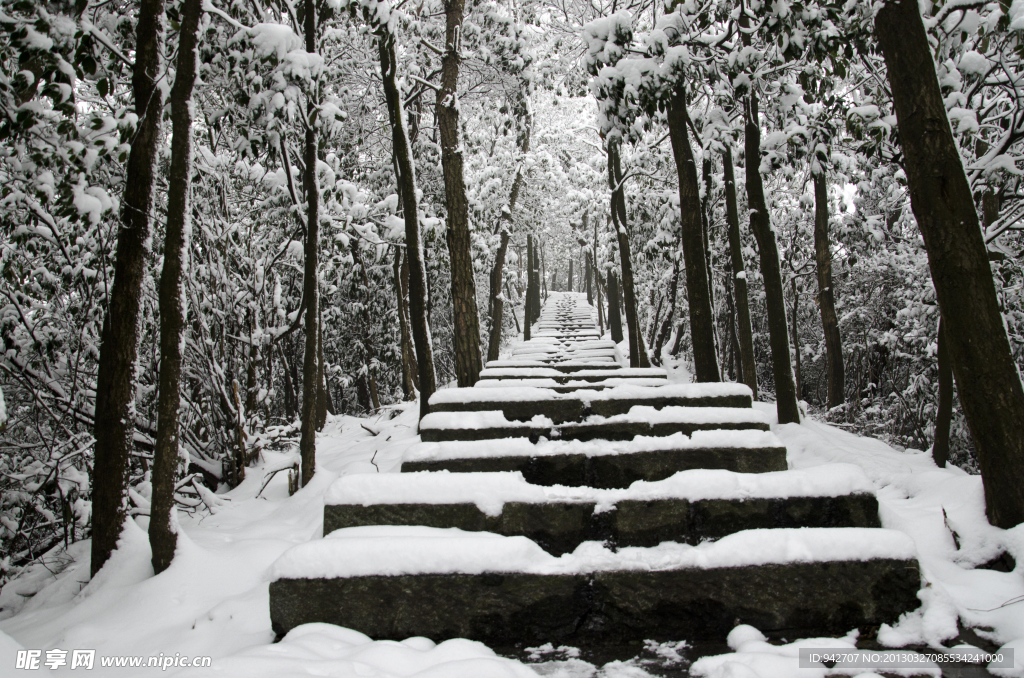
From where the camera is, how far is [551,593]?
248cm

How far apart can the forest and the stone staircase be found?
1.15 m

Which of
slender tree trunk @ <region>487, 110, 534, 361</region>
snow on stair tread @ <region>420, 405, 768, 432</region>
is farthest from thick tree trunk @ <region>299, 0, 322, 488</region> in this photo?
slender tree trunk @ <region>487, 110, 534, 361</region>

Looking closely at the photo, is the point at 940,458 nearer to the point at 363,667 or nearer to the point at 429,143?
the point at 363,667

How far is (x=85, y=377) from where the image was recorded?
18.2 ft

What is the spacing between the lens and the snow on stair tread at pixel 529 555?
7.97ft

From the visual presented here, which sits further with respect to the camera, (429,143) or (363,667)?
(429,143)

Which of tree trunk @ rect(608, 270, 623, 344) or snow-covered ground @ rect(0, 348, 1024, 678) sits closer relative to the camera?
snow-covered ground @ rect(0, 348, 1024, 678)

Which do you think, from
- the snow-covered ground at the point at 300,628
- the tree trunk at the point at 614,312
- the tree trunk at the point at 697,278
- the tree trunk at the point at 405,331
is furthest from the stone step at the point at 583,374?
the tree trunk at the point at 614,312

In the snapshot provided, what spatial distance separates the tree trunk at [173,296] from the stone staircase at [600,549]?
1.56m

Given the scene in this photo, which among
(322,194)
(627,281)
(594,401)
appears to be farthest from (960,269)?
(627,281)

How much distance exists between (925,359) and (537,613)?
437 inches

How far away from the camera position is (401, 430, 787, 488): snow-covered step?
3.48 metres

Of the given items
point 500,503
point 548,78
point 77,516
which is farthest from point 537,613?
point 548,78

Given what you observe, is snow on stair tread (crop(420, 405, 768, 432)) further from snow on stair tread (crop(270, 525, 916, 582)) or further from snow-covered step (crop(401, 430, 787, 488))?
snow on stair tread (crop(270, 525, 916, 582))
